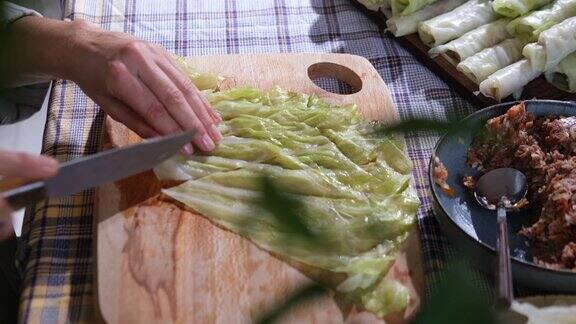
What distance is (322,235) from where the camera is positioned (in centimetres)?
33

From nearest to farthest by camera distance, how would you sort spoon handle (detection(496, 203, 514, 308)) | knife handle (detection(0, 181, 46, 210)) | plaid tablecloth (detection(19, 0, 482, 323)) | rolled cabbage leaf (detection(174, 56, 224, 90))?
1. knife handle (detection(0, 181, 46, 210))
2. spoon handle (detection(496, 203, 514, 308))
3. plaid tablecloth (detection(19, 0, 482, 323))
4. rolled cabbage leaf (detection(174, 56, 224, 90))

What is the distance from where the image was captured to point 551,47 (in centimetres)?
167

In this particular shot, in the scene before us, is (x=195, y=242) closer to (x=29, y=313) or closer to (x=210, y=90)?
(x=29, y=313)

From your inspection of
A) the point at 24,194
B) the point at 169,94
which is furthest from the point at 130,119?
the point at 24,194

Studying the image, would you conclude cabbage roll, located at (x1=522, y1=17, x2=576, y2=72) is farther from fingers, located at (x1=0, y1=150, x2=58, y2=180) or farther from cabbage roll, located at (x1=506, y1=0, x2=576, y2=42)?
fingers, located at (x1=0, y1=150, x2=58, y2=180)

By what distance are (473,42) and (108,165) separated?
3.78ft

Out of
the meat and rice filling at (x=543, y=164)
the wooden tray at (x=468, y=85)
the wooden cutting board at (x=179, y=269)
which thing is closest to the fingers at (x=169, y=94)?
the wooden cutting board at (x=179, y=269)

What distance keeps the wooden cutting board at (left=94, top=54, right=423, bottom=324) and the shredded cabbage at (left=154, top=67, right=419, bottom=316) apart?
3 centimetres

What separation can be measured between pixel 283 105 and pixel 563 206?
692 millimetres

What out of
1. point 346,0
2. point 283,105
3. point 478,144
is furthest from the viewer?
point 346,0

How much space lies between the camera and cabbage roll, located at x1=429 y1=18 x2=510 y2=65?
176 cm

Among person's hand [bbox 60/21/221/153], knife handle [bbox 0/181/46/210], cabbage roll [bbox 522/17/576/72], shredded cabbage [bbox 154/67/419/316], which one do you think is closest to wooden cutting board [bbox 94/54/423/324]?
shredded cabbage [bbox 154/67/419/316]

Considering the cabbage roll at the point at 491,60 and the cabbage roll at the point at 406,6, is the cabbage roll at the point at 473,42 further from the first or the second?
the cabbage roll at the point at 406,6

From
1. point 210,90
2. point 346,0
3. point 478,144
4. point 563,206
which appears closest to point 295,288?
point 563,206
